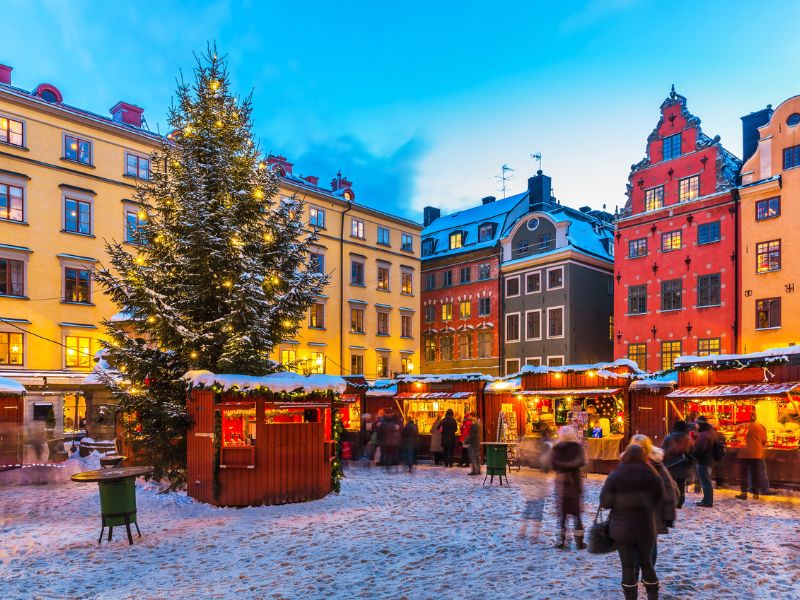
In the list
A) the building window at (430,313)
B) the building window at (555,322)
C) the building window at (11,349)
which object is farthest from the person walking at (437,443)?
the building window at (430,313)

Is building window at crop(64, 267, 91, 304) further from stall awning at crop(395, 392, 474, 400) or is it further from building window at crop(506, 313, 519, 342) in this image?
building window at crop(506, 313, 519, 342)

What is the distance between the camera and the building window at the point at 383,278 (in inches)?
1843

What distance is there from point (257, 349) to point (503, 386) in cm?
1089

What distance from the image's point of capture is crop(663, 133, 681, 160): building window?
33.6 metres

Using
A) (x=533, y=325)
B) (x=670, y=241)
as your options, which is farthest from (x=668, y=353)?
(x=533, y=325)

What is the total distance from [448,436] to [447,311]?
26601 mm

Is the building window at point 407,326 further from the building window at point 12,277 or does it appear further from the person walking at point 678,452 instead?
the person walking at point 678,452

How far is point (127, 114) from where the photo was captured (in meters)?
36.2

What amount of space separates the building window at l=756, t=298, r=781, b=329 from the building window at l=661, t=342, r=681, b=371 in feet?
13.5

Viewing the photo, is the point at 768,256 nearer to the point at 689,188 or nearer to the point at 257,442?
the point at 689,188

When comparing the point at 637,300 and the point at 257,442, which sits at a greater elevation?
the point at 637,300

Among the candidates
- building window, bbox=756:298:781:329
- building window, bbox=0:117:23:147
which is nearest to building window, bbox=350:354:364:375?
building window, bbox=0:117:23:147

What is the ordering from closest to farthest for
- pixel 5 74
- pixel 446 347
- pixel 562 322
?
pixel 5 74
pixel 562 322
pixel 446 347

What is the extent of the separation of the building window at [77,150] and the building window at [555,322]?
90.4 ft
